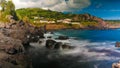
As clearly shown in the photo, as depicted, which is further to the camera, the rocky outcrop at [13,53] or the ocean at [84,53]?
the ocean at [84,53]

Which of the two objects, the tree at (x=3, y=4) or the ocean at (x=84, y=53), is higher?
the tree at (x=3, y=4)

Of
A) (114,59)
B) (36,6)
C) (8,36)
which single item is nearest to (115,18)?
(114,59)

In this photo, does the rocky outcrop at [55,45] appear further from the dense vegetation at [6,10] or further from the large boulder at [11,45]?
the dense vegetation at [6,10]

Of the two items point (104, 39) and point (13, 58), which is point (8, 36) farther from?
point (104, 39)

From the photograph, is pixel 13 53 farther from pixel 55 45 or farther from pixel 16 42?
pixel 55 45

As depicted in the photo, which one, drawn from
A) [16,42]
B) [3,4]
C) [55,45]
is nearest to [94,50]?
[55,45]

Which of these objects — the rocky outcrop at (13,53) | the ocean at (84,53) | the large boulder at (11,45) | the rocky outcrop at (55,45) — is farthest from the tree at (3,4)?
the rocky outcrop at (55,45)

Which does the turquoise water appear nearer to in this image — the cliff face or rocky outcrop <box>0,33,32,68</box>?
the cliff face

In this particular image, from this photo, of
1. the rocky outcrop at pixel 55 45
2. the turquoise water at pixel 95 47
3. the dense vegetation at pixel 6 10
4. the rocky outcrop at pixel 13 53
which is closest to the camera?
the rocky outcrop at pixel 13 53

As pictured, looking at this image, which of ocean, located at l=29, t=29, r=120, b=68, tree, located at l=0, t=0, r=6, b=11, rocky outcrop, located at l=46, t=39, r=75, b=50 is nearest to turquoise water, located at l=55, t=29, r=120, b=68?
ocean, located at l=29, t=29, r=120, b=68
